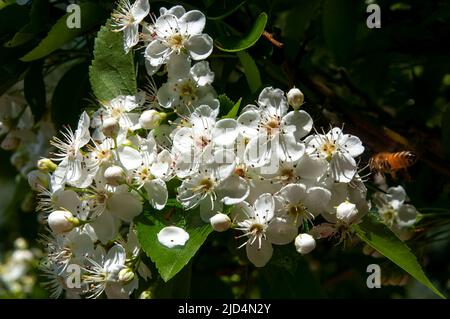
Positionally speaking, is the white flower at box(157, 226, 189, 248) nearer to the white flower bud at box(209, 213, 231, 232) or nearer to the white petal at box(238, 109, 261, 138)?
the white flower bud at box(209, 213, 231, 232)

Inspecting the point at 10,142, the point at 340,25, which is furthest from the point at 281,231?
the point at 10,142

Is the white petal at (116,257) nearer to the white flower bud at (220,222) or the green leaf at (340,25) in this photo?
the white flower bud at (220,222)

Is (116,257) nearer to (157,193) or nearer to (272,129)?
(157,193)

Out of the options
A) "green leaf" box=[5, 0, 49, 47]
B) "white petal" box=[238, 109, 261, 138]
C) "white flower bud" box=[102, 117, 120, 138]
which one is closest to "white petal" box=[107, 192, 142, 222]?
"white flower bud" box=[102, 117, 120, 138]

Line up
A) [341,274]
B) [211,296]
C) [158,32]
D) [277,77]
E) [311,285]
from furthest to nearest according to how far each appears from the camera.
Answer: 1. [341,274]
2. [211,296]
3. [311,285]
4. [277,77]
5. [158,32]

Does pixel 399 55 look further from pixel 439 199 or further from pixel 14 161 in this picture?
pixel 14 161

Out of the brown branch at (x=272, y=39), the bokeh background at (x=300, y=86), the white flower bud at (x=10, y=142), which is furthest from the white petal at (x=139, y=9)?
the white flower bud at (x=10, y=142)

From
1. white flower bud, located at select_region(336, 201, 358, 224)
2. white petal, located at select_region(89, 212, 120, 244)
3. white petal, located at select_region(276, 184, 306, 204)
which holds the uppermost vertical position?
white petal, located at select_region(276, 184, 306, 204)

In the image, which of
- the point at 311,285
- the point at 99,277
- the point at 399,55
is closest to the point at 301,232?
the point at 99,277
